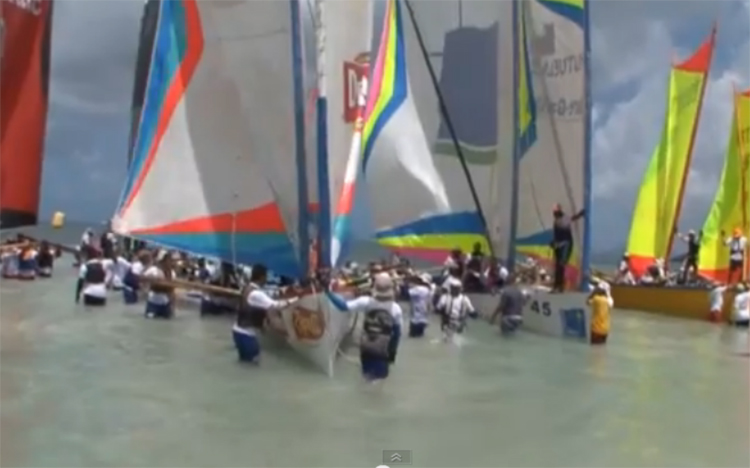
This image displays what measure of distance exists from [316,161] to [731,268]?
11402mm

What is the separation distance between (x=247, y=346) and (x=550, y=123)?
7705 millimetres

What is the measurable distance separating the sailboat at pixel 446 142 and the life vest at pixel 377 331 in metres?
7.91

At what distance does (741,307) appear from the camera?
811 inches

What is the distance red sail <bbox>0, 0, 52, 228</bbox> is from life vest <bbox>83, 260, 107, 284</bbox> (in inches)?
549

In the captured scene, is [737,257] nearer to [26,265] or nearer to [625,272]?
[625,272]

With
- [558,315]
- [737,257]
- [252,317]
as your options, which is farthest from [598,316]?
[737,257]

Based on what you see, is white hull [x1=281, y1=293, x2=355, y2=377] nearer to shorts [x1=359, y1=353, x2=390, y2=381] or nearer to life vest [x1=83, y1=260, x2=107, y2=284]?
shorts [x1=359, y1=353, x2=390, y2=381]

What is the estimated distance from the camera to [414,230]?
2277 cm

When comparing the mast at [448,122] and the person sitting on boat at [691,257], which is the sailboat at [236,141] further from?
the person sitting on boat at [691,257]

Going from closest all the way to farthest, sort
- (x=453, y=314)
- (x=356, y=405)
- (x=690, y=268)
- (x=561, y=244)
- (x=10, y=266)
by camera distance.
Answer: (x=356, y=405)
(x=453, y=314)
(x=561, y=244)
(x=690, y=268)
(x=10, y=266)

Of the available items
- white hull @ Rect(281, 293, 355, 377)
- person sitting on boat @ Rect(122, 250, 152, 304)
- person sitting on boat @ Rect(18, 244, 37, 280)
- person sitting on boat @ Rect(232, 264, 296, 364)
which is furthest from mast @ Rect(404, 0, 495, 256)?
person sitting on boat @ Rect(18, 244, 37, 280)

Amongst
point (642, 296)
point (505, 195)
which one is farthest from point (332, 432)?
point (642, 296)

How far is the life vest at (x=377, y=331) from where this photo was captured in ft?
35.4

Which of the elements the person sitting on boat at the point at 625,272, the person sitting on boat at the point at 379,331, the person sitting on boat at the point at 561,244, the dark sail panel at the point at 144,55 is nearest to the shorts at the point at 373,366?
the person sitting on boat at the point at 379,331
